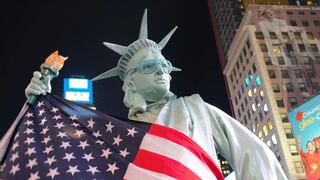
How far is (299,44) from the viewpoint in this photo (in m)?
50.7

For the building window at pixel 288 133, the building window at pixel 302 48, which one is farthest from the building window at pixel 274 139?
the building window at pixel 302 48

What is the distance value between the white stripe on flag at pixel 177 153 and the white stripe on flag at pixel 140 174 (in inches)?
8.1

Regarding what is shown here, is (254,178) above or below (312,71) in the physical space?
above

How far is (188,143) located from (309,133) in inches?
1305

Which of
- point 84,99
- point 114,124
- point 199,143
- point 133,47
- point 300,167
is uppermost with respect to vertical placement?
point 133,47

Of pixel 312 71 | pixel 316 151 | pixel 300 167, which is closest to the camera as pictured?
pixel 316 151

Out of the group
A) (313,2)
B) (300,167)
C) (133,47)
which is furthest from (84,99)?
(313,2)

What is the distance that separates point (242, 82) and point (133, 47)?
4926 cm

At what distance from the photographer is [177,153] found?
12.2 feet

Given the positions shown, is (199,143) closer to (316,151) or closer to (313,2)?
(316,151)

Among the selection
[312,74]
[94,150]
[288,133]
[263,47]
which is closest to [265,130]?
[288,133]

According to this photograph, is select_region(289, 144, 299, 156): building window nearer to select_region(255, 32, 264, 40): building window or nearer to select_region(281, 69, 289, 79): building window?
select_region(281, 69, 289, 79): building window

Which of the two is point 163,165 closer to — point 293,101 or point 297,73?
point 293,101

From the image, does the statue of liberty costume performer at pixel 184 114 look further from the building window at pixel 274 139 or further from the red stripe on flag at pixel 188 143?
the building window at pixel 274 139
